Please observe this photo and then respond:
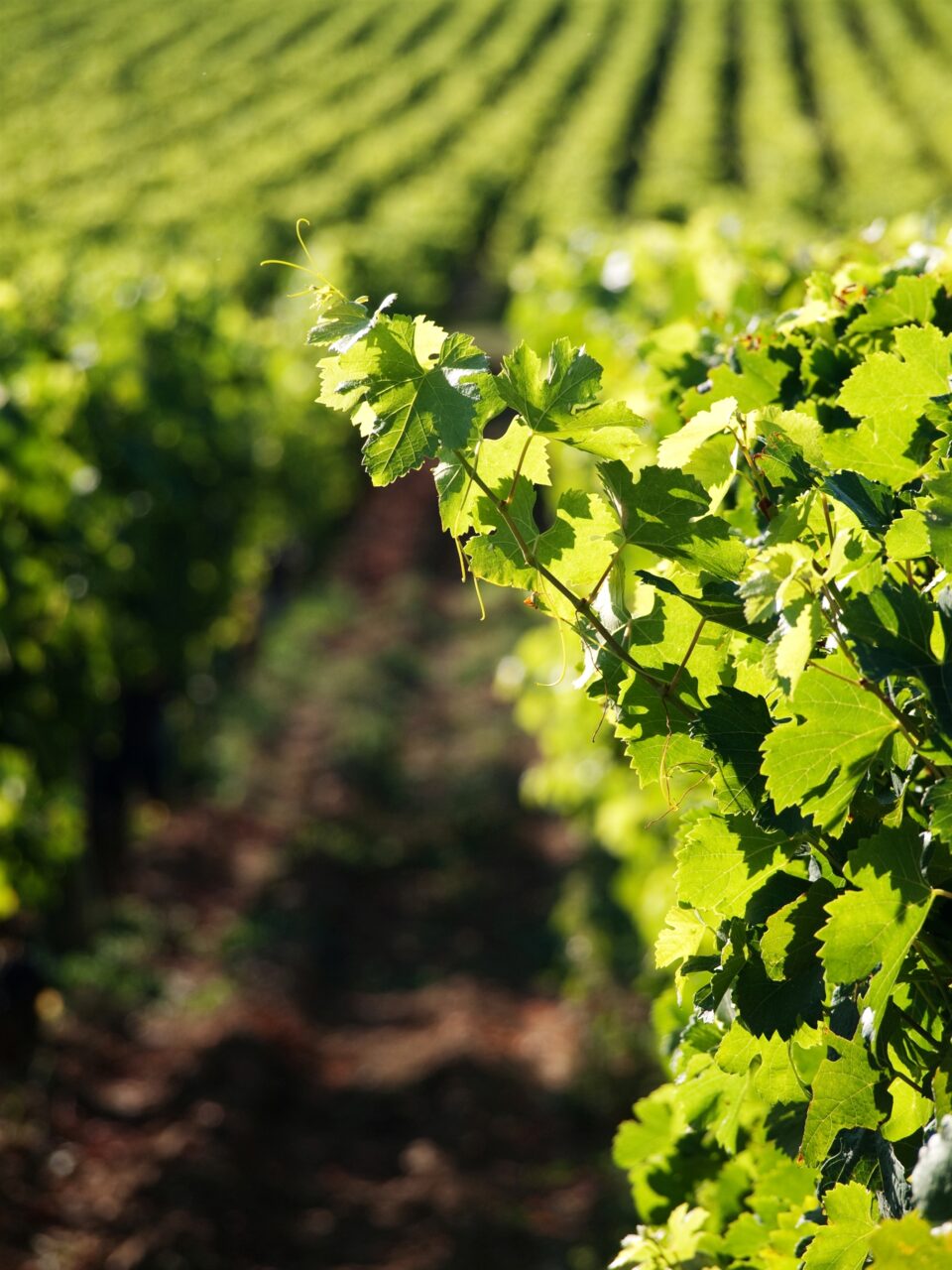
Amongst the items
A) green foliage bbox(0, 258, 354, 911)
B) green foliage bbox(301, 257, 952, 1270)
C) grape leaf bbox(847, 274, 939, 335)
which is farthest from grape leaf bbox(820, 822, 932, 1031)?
green foliage bbox(0, 258, 354, 911)

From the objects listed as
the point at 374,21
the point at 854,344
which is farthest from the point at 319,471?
the point at 374,21

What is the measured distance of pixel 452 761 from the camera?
926 centimetres

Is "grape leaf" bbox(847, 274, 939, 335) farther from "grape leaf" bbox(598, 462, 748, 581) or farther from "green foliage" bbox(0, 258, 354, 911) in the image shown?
"green foliage" bbox(0, 258, 354, 911)

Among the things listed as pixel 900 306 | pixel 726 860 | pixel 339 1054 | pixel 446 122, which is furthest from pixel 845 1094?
pixel 446 122

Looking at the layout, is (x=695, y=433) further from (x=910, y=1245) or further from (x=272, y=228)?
A: (x=272, y=228)

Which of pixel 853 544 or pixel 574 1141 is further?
pixel 574 1141

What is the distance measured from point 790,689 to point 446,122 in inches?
1544

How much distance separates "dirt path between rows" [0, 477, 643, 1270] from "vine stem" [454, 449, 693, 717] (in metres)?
4.08

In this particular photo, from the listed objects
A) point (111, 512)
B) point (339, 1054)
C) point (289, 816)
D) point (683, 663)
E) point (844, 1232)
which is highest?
point (111, 512)

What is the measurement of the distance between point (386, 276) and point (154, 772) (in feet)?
39.5

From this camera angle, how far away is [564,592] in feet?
3.60

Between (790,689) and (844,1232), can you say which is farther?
(844,1232)

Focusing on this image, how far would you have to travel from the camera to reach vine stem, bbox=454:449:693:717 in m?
1.09

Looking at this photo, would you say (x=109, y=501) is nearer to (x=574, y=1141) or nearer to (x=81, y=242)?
(x=574, y=1141)
